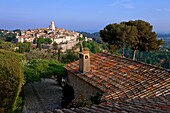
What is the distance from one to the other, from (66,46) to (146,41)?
49668 millimetres

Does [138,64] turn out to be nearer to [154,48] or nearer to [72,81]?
[72,81]

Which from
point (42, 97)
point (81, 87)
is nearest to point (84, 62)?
point (81, 87)

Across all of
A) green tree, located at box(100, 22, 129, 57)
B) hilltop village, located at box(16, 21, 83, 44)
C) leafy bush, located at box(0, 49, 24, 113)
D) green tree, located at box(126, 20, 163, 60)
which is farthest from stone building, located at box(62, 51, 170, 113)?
hilltop village, located at box(16, 21, 83, 44)

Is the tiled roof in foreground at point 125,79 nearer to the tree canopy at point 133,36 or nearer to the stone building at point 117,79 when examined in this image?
the stone building at point 117,79

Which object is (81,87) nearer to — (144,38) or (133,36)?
(133,36)

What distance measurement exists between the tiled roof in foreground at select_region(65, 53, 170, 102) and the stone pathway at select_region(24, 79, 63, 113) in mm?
4240

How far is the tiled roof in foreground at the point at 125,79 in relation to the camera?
955 cm

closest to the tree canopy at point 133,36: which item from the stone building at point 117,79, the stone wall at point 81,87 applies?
the stone building at point 117,79

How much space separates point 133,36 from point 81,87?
15.5 m

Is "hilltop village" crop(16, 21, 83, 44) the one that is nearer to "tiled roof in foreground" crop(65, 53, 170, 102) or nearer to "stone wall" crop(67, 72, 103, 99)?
"stone wall" crop(67, 72, 103, 99)

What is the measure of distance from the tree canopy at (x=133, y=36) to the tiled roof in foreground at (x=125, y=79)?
41.7 feet

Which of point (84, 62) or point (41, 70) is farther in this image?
point (41, 70)

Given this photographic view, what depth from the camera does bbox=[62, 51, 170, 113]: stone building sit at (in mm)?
9570

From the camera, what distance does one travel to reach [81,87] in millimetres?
13477
